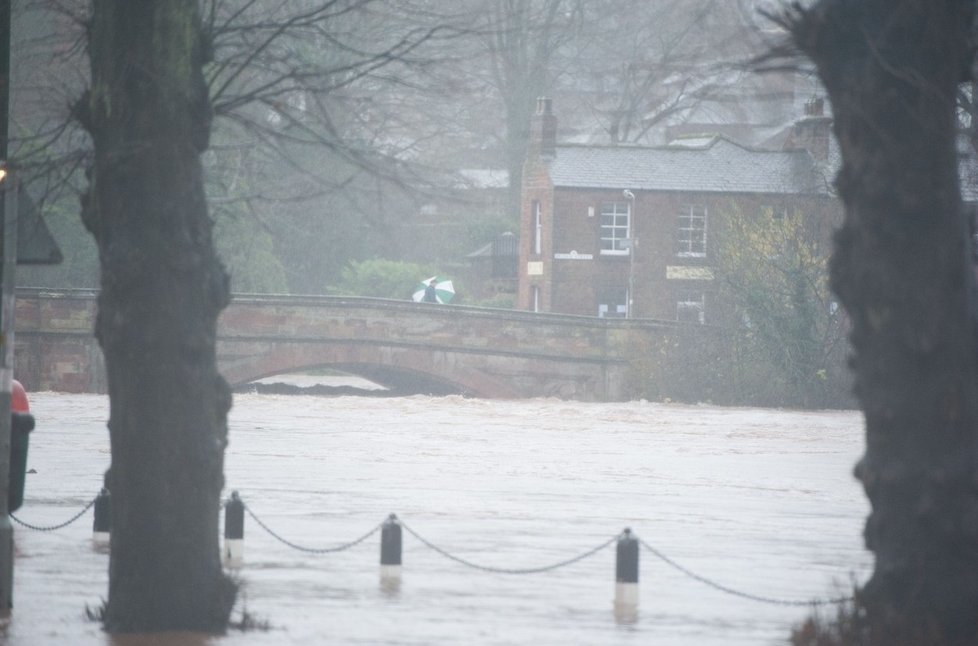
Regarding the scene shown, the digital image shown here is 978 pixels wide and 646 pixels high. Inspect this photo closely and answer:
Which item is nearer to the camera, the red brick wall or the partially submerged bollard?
the partially submerged bollard

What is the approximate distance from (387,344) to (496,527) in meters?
29.2

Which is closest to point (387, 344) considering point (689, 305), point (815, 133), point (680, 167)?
point (689, 305)

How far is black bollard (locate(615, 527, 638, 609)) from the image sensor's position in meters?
10.9

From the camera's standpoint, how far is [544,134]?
5519 centimetres

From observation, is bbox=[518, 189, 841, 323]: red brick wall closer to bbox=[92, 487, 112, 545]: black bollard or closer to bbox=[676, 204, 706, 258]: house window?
bbox=[676, 204, 706, 258]: house window

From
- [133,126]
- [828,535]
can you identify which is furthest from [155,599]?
[828,535]

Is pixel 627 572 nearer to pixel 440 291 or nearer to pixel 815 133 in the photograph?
pixel 440 291

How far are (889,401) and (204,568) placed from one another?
156 inches

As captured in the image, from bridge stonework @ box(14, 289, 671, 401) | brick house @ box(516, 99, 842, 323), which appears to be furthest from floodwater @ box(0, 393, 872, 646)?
brick house @ box(516, 99, 842, 323)

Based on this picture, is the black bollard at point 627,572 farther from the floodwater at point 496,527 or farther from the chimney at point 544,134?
the chimney at point 544,134

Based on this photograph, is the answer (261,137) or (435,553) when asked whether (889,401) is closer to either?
(261,137)

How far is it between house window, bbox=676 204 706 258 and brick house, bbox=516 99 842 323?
3 cm

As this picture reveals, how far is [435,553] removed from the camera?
46.8 ft

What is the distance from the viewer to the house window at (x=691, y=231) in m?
54.2
